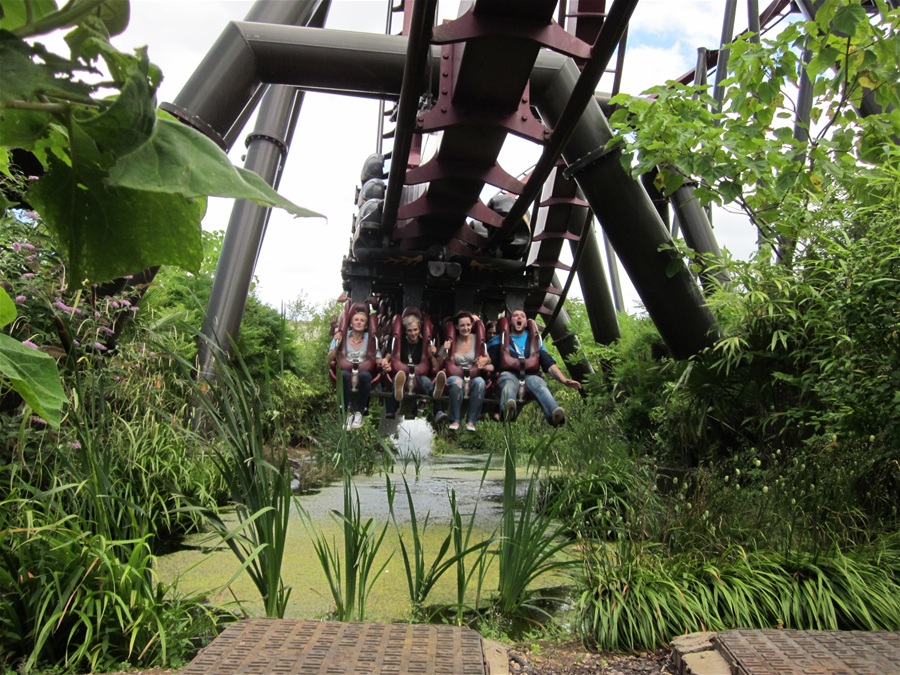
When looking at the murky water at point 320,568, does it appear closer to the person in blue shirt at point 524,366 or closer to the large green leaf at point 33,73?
the person in blue shirt at point 524,366

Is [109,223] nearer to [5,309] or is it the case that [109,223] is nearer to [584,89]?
[5,309]

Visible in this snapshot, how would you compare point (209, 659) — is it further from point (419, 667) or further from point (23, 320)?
point (23, 320)

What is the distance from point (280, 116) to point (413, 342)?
2.50 m

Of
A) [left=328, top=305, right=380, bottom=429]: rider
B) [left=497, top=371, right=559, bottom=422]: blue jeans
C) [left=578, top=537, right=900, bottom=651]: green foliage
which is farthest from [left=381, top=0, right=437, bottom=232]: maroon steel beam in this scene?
[left=578, top=537, right=900, bottom=651]: green foliage

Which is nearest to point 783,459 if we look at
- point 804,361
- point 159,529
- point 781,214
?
point 804,361

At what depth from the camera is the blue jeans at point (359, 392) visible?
6.11 metres

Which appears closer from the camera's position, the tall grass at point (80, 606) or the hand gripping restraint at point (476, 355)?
the tall grass at point (80, 606)

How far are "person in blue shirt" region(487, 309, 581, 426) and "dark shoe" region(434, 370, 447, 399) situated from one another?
1.51 feet

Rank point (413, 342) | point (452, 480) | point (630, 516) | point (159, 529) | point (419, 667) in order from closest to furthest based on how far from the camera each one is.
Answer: point (419, 667) < point (630, 516) < point (159, 529) < point (413, 342) < point (452, 480)

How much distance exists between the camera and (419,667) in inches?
86.5

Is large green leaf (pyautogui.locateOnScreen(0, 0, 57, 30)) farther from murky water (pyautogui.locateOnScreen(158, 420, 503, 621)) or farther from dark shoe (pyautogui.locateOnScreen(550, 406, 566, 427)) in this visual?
dark shoe (pyautogui.locateOnScreen(550, 406, 566, 427))

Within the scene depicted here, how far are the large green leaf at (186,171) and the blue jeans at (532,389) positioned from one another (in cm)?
566

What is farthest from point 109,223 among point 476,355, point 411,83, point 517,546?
point 476,355

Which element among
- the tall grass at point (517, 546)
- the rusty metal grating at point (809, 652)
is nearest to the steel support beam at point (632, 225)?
the tall grass at point (517, 546)
